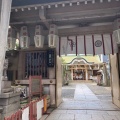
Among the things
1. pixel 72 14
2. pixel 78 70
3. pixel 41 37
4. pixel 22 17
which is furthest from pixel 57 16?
Result: pixel 78 70

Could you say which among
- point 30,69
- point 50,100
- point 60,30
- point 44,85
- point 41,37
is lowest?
point 50,100

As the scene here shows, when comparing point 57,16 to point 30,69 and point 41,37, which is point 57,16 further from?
point 30,69

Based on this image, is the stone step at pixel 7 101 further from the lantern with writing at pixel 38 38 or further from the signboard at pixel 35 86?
the lantern with writing at pixel 38 38

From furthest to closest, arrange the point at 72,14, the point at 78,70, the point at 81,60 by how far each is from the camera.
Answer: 1. the point at 78,70
2. the point at 81,60
3. the point at 72,14

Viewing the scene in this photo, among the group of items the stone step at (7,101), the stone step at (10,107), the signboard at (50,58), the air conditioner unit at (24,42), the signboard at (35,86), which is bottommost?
the stone step at (10,107)

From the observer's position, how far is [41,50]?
866 cm

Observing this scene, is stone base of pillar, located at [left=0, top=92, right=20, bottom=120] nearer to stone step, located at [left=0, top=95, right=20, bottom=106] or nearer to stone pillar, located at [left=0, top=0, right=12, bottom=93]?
stone step, located at [left=0, top=95, right=20, bottom=106]

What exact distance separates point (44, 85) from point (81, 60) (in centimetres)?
2885

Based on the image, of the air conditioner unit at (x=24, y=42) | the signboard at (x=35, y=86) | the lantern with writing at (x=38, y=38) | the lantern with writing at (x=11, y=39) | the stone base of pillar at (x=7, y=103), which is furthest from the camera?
the lantern with writing at (x=11, y=39)

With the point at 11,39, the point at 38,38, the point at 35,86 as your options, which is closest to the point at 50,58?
the point at 38,38

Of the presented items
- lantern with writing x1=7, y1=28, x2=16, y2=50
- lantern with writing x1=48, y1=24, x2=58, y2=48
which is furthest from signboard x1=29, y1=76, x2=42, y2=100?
lantern with writing x1=7, y1=28, x2=16, y2=50

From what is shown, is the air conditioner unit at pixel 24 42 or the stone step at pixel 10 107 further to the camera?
the air conditioner unit at pixel 24 42

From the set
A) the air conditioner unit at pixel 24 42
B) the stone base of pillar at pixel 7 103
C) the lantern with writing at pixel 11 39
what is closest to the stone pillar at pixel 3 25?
the stone base of pillar at pixel 7 103

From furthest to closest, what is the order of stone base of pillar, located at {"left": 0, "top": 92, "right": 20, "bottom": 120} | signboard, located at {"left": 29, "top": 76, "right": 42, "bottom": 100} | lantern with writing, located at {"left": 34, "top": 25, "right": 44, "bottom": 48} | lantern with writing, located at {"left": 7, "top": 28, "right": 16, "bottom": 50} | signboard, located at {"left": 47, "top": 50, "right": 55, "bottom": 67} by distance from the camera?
signboard, located at {"left": 47, "top": 50, "right": 55, "bottom": 67}, lantern with writing, located at {"left": 7, "top": 28, "right": 16, "bottom": 50}, lantern with writing, located at {"left": 34, "top": 25, "right": 44, "bottom": 48}, signboard, located at {"left": 29, "top": 76, "right": 42, "bottom": 100}, stone base of pillar, located at {"left": 0, "top": 92, "right": 20, "bottom": 120}
